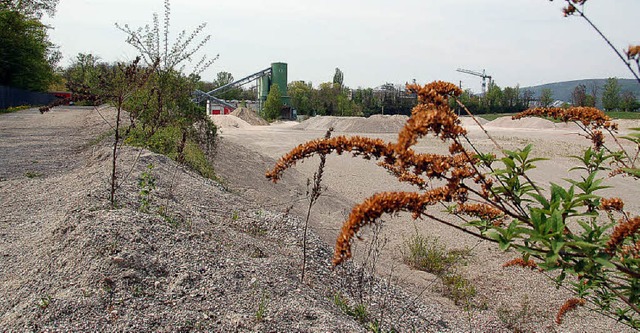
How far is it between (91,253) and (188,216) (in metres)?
1.80

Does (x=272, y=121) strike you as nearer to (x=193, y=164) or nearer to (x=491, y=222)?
(x=193, y=164)

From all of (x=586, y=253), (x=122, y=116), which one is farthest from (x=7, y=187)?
(x=122, y=116)

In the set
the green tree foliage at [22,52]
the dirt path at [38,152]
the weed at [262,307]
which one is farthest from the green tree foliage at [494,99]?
the weed at [262,307]

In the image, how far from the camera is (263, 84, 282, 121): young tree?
201 ft

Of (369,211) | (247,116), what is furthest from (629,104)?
(369,211)

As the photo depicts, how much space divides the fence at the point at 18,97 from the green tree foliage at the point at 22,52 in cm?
89

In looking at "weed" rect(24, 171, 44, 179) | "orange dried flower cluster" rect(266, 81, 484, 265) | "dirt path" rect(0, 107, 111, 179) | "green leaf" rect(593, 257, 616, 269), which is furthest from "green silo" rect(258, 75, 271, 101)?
"green leaf" rect(593, 257, 616, 269)

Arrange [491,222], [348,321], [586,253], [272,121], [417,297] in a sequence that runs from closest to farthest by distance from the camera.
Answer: [586,253]
[491,222]
[348,321]
[417,297]
[272,121]

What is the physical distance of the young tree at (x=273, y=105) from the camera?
201 feet

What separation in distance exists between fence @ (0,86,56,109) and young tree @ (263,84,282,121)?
23399 mm

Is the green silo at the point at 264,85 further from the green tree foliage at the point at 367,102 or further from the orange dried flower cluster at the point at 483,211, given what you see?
the orange dried flower cluster at the point at 483,211

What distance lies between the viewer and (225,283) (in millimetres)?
4270

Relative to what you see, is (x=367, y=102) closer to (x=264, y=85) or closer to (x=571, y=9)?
(x=264, y=85)

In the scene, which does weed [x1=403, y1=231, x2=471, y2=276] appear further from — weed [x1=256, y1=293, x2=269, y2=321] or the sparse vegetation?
weed [x1=256, y1=293, x2=269, y2=321]
